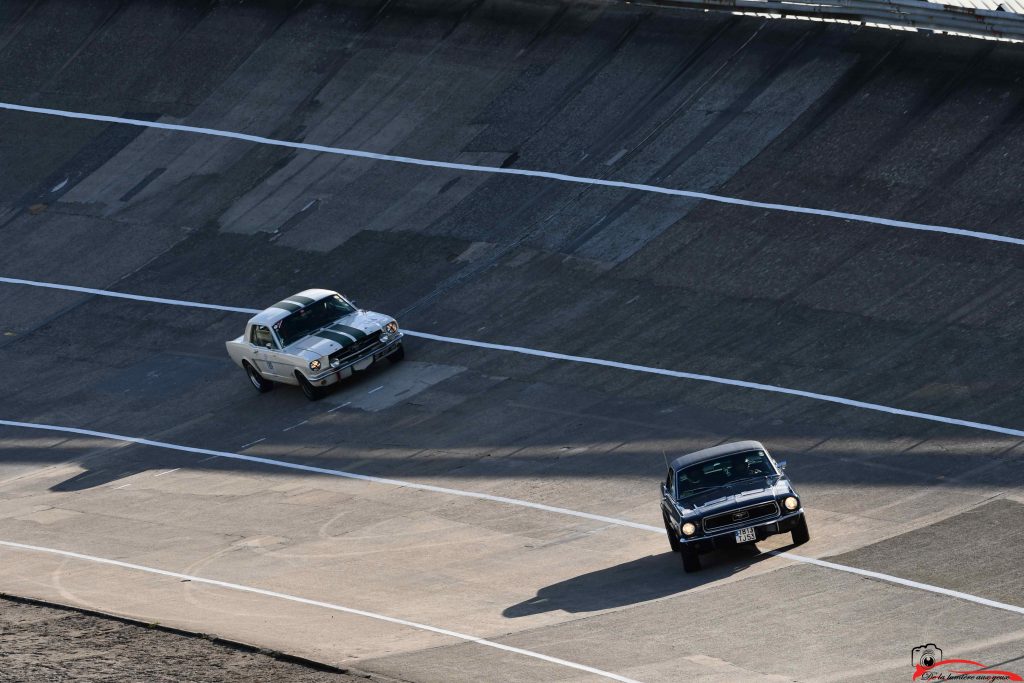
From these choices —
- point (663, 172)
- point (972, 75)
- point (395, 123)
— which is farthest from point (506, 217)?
point (972, 75)

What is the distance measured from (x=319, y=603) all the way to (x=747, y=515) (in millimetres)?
5989

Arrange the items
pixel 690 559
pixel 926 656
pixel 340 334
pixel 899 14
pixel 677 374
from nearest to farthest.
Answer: pixel 926 656
pixel 690 559
pixel 677 374
pixel 340 334
pixel 899 14

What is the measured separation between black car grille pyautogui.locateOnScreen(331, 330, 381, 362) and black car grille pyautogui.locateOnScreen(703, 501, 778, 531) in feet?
40.6

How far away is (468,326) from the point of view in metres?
33.8

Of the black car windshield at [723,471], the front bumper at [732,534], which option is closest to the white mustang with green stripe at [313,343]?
the black car windshield at [723,471]

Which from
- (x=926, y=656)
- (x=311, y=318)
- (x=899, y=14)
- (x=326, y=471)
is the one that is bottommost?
(x=926, y=656)

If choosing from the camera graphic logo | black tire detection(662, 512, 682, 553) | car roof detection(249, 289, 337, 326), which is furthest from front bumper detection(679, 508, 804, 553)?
car roof detection(249, 289, 337, 326)

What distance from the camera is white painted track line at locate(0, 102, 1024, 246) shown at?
32.4 m

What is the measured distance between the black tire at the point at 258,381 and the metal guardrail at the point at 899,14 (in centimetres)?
1592

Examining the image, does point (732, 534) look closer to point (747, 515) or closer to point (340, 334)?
point (747, 515)

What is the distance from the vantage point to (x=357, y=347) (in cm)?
3195

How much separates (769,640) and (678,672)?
124 cm

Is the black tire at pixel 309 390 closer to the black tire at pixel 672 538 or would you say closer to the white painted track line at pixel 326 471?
the white painted track line at pixel 326 471

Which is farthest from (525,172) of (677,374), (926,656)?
(926,656)
